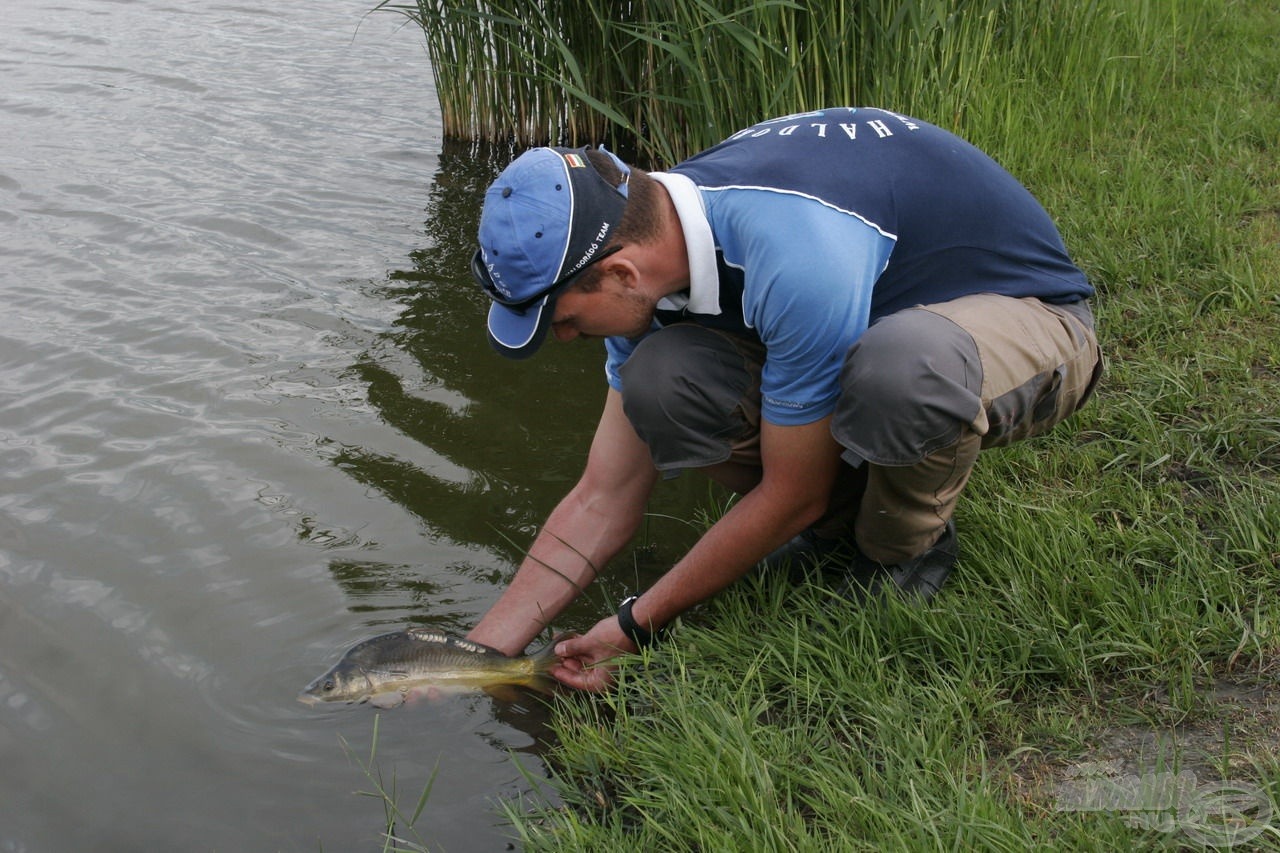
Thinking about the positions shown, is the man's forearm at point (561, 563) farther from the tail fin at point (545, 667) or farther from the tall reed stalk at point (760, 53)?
the tall reed stalk at point (760, 53)

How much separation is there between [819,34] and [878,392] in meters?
2.44

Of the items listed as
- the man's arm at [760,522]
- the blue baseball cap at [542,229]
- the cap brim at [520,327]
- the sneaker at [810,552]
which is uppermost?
the blue baseball cap at [542,229]

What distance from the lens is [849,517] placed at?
10.1 feet

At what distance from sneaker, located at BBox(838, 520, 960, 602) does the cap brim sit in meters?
0.99

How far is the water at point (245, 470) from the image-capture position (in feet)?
9.24

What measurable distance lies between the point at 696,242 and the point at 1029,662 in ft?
3.91

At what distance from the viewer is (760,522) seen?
2625 millimetres

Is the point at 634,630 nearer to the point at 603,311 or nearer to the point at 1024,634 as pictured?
the point at 603,311

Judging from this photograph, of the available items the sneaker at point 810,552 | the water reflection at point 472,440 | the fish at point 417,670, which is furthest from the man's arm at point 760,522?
the water reflection at point 472,440

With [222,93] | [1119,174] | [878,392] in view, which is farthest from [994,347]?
[222,93]

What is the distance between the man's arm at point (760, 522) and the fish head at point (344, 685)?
1.92 ft

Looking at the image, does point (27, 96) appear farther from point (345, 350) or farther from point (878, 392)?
point (878, 392)

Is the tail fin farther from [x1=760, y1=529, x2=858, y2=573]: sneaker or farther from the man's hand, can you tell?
[x1=760, y1=529, x2=858, y2=573]: sneaker

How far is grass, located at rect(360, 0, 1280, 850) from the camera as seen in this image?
2221mm
